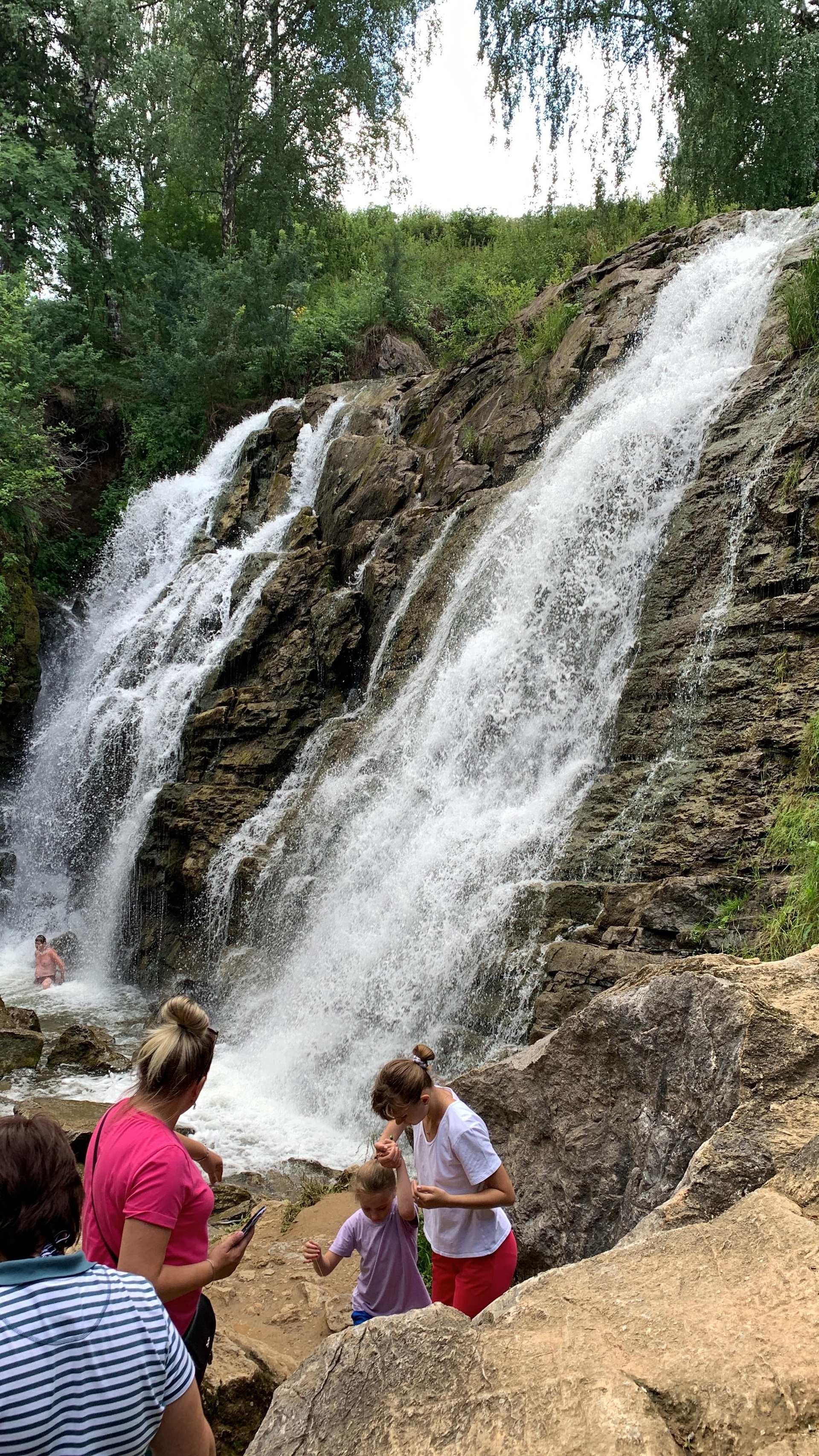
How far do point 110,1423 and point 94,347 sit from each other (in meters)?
24.3

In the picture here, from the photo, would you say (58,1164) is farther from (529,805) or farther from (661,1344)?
(529,805)

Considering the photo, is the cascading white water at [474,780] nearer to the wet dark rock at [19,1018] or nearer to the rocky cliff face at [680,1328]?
the wet dark rock at [19,1018]

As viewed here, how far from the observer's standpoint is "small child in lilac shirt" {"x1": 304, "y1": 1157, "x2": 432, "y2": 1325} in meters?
3.30

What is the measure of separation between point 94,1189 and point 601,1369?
1233mm

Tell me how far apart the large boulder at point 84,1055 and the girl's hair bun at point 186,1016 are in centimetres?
673

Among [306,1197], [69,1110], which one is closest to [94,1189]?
[306,1197]

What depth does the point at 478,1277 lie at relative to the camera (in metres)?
3.17

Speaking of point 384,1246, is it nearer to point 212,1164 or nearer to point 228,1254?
point 212,1164

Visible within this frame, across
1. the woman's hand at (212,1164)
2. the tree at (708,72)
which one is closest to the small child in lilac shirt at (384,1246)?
the woman's hand at (212,1164)

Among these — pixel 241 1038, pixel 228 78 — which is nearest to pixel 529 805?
pixel 241 1038

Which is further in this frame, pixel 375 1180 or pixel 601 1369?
pixel 375 1180

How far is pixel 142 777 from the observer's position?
45.0 feet

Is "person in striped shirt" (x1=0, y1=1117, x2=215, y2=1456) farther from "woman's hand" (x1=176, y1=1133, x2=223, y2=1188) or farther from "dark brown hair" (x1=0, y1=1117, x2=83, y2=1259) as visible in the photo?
"woman's hand" (x1=176, y1=1133, x2=223, y2=1188)

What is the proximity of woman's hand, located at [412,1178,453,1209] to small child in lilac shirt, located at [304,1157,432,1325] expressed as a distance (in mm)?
237
